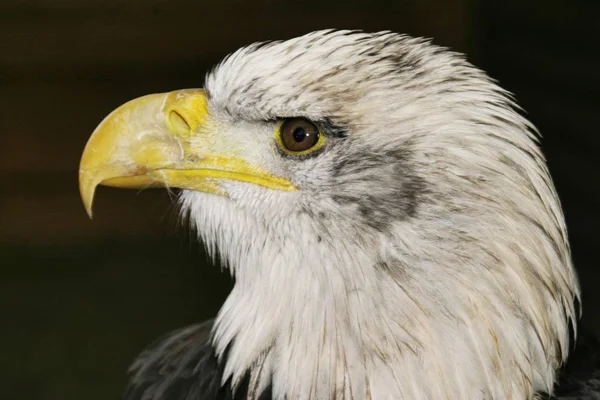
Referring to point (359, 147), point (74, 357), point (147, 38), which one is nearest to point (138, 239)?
point (74, 357)

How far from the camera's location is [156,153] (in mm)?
1227

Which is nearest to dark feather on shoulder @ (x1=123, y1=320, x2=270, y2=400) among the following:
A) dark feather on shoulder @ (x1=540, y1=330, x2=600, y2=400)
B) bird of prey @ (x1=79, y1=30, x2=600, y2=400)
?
bird of prey @ (x1=79, y1=30, x2=600, y2=400)

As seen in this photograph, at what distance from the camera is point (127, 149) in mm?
1229

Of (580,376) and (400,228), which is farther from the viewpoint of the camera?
(580,376)

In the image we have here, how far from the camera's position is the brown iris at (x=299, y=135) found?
115 centimetres

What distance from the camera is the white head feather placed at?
1135mm

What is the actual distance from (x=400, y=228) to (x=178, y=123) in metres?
0.42

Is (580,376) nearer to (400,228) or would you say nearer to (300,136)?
(400,228)

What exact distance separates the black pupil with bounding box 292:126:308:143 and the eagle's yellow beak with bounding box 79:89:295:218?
0.11 m

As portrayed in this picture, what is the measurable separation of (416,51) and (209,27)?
1.28 meters

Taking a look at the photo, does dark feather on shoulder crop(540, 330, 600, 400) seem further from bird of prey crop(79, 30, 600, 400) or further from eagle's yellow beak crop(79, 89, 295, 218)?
eagle's yellow beak crop(79, 89, 295, 218)

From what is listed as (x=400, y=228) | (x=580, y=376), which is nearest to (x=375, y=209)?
(x=400, y=228)

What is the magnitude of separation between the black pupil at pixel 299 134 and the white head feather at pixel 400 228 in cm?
3

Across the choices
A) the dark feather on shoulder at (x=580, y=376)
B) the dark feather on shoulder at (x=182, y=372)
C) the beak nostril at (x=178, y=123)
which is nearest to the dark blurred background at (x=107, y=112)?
the dark feather on shoulder at (x=182, y=372)
